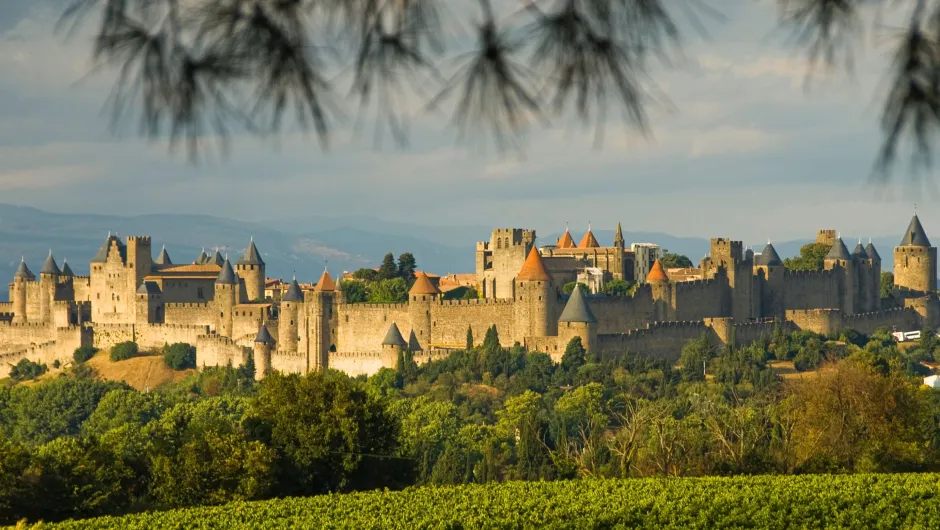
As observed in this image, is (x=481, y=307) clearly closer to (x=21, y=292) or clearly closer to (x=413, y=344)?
(x=413, y=344)

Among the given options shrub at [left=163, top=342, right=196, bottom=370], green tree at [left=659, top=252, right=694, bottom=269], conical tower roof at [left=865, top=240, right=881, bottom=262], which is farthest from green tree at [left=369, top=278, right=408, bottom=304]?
conical tower roof at [left=865, top=240, right=881, bottom=262]

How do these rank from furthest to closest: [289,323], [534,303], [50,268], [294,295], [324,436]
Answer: [50,268] → [294,295] → [289,323] → [534,303] → [324,436]

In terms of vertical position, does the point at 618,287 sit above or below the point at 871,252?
below

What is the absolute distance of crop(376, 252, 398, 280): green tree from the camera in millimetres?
66000

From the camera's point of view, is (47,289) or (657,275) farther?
(47,289)

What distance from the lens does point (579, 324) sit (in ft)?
173

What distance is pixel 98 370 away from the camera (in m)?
64.6

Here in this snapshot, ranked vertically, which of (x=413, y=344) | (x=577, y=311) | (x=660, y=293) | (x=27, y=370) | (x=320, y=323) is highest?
(x=660, y=293)

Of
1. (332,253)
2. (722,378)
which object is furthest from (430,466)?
(332,253)

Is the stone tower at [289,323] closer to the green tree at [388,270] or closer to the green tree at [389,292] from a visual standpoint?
the green tree at [389,292]

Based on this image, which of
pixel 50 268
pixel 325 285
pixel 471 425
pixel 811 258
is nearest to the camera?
pixel 471 425

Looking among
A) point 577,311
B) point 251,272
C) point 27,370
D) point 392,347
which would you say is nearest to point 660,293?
point 577,311

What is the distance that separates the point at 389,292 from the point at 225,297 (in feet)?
25.7

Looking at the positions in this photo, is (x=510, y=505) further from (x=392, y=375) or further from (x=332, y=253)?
(x=332, y=253)
